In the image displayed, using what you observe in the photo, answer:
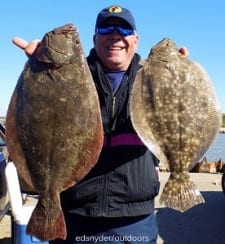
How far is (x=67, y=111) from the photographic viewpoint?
3014mm

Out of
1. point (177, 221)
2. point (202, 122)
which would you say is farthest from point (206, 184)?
point (202, 122)

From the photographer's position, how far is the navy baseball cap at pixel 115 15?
3.62 m

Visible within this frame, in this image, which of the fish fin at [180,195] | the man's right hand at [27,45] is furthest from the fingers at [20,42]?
the fish fin at [180,195]

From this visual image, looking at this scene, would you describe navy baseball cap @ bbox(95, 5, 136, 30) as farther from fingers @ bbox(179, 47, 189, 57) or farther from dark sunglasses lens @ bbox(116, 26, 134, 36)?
fingers @ bbox(179, 47, 189, 57)

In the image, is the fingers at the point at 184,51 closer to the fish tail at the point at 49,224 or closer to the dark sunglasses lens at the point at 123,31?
the dark sunglasses lens at the point at 123,31

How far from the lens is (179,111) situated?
3.28m

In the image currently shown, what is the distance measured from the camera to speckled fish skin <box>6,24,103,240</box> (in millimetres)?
3012

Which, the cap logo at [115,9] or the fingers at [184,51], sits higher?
the cap logo at [115,9]

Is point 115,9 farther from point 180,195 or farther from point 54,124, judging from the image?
point 180,195

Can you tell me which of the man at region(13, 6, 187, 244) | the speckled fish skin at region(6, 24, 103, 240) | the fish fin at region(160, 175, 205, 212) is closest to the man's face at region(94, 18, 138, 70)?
the man at region(13, 6, 187, 244)

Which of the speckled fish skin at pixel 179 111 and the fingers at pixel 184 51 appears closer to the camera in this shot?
the speckled fish skin at pixel 179 111

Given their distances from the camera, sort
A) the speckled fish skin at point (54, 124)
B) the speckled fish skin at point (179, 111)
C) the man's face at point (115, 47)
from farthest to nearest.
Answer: the man's face at point (115, 47)
the speckled fish skin at point (179, 111)
the speckled fish skin at point (54, 124)

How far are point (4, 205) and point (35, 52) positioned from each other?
387 centimetres

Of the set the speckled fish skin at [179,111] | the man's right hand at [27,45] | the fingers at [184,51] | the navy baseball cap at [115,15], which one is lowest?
the speckled fish skin at [179,111]
